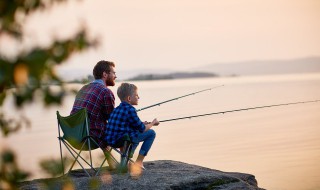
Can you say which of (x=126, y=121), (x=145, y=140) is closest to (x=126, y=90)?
(x=126, y=121)

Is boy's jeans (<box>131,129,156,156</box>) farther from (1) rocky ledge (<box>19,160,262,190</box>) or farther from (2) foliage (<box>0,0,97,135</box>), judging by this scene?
(2) foliage (<box>0,0,97,135</box>)

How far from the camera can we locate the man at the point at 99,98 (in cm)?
617

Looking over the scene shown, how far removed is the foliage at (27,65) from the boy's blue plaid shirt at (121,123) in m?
4.18

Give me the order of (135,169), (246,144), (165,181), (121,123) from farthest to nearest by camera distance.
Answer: (246,144)
(135,169)
(121,123)
(165,181)

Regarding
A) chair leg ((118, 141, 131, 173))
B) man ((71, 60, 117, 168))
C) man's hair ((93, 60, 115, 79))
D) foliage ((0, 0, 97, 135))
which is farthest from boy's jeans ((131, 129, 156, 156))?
foliage ((0, 0, 97, 135))

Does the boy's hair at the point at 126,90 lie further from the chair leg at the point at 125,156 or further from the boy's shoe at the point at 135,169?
the boy's shoe at the point at 135,169

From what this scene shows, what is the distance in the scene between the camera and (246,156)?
11.5 meters

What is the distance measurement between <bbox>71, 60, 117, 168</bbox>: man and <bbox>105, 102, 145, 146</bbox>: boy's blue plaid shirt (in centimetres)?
20

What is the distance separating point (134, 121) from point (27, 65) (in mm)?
4549

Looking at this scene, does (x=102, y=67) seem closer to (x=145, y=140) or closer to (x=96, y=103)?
(x=96, y=103)

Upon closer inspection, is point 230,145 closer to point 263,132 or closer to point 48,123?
point 263,132

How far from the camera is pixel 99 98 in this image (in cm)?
620

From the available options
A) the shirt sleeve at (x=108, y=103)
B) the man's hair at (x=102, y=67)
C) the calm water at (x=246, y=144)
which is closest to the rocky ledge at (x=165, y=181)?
the shirt sleeve at (x=108, y=103)

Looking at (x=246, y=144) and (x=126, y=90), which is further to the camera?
(x=246, y=144)
